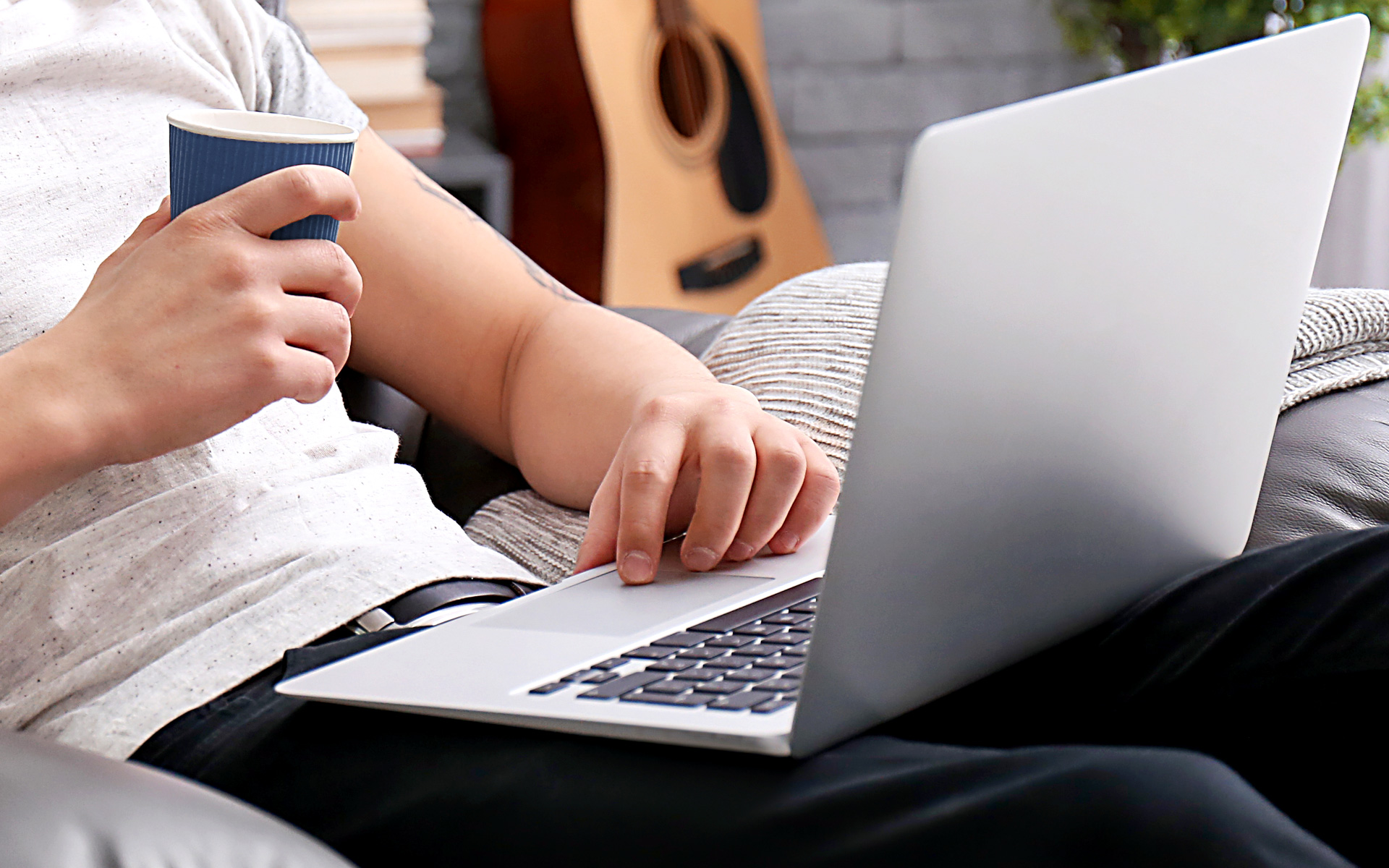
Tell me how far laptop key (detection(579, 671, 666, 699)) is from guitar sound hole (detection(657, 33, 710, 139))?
1819 mm

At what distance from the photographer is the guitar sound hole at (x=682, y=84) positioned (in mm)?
2166

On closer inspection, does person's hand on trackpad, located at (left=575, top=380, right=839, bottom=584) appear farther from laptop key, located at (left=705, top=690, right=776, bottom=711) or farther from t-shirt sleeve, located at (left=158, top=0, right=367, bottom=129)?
t-shirt sleeve, located at (left=158, top=0, right=367, bottom=129)

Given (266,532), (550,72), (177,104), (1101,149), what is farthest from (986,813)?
(550,72)

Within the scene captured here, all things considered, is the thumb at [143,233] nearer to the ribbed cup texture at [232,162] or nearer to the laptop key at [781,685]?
the ribbed cup texture at [232,162]

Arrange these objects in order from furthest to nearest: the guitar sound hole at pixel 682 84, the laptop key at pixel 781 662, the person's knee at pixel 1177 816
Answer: the guitar sound hole at pixel 682 84 → the laptop key at pixel 781 662 → the person's knee at pixel 1177 816

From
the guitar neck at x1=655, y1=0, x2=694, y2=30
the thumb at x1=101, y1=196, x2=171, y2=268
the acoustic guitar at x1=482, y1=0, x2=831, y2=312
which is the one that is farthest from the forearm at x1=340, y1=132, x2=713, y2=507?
the guitar neck at x1=655, y1=0, x2=694, y2=30

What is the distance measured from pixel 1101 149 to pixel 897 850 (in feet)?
0.74

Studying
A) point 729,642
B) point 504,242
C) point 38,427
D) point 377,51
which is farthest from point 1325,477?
point 377,51

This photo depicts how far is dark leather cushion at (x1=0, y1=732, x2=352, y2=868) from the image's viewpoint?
37 centimetres

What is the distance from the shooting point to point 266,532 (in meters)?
0.62

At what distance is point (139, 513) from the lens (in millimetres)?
616

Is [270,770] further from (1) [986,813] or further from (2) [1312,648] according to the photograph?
(2) [1312,648]

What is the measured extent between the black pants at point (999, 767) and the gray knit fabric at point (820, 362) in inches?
10.2

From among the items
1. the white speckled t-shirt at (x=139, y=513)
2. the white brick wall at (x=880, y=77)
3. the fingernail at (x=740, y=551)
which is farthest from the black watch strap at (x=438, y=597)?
the white brick wall at (x=880, y=77)
